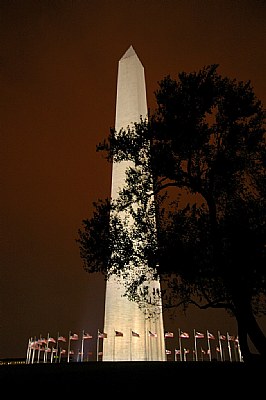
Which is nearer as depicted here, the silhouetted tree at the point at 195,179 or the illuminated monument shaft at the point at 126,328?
the silhouetted tree at the point at 195,179

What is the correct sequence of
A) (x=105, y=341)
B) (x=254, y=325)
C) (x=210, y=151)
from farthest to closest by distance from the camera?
(x=105, y=341), (x=210, y=151), (x=254, y=325)

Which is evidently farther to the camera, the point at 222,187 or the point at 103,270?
the point at 103,270

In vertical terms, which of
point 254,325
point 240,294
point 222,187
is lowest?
point 254,325

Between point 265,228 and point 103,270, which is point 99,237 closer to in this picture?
point 103,270

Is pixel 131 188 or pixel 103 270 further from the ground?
pixel 131 188

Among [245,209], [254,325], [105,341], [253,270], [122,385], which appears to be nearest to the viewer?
[122,385]

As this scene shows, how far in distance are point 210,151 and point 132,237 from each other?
4252mm

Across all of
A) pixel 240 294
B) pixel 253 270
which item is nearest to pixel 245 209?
pixel 253 270

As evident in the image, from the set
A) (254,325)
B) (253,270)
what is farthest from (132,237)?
(254,325)

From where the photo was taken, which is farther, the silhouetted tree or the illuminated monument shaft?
the illuminated monument shaft

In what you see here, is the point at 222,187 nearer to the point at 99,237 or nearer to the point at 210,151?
the point at 210,151

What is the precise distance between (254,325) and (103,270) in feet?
20.8

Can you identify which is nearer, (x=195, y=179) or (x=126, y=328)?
(x=195, y=179)

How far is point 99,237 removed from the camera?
49.9ft
